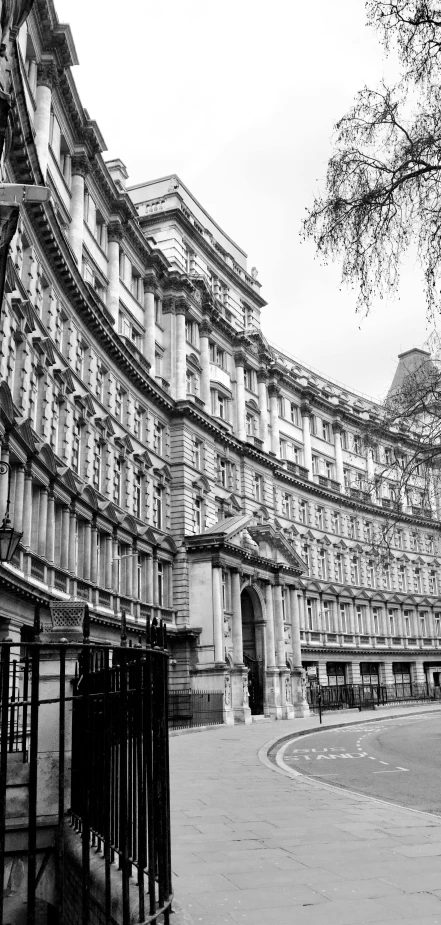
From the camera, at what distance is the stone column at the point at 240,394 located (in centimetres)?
5159

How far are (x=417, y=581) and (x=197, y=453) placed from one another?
36.5 metres

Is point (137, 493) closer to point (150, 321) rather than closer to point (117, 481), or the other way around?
point (117, 481)

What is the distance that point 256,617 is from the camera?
156 feet

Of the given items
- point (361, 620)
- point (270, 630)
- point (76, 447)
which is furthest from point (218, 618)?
point (361, 620)

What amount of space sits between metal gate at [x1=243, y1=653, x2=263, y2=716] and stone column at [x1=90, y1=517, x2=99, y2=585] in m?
18.1

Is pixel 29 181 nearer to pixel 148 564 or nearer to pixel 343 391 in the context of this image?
pixel 148 564

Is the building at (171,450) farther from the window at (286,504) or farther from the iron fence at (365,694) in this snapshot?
the iron fence at (365,694)

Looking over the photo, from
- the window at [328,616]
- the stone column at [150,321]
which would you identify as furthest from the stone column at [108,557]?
the window at [328,616]

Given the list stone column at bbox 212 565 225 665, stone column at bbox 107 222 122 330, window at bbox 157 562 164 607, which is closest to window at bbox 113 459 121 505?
window at bbox 157 562 164 607

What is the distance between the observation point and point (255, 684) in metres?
46.4

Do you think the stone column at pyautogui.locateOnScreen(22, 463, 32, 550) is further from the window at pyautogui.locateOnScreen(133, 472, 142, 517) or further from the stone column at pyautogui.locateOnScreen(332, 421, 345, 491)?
the stone column at pyautogui.locateOnScreen(332, 421, 345, 491)

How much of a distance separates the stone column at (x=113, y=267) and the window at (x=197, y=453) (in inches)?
384

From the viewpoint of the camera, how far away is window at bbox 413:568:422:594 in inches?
2889

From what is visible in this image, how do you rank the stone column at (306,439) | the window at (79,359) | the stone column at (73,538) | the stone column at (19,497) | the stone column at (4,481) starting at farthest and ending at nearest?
the stone column at (306,439)
the window at (79,359)
the stone column at (73,538)
the stone column at (19,497)
the stone column at (4,481)
